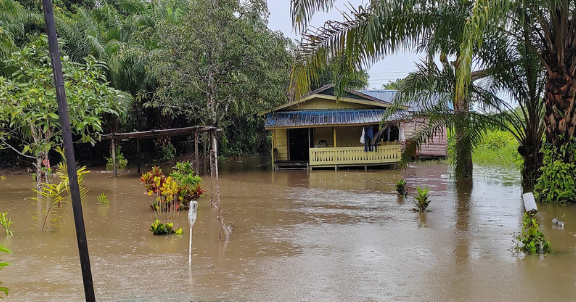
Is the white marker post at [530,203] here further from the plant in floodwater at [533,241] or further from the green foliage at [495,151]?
the green foliage at [495,151]

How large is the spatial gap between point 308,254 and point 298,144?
18.0 metres

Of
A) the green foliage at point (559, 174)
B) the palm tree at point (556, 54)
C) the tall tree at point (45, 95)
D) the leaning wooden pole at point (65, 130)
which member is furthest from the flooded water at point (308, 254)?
the tall tree at point (45, 95)

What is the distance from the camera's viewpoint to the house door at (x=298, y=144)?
83.2ft

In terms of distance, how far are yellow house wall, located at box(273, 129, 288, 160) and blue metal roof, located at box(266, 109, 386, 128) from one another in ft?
5.40

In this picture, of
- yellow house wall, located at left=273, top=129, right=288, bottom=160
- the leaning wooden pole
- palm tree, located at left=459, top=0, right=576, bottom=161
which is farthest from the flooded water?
yellow house wall, located at left=273, top=129, right=288, bottom=160

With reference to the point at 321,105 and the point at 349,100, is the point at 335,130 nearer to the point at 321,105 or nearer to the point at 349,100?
the point at 321,105

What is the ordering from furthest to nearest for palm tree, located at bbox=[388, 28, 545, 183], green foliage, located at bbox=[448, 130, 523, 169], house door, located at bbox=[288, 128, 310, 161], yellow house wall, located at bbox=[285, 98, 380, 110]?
house door, located at bbox=[288, 128, 310, 161]
yellow house wall, located at bbox=[285, 98, 380, 110]
green foliage, located at bbox=[448, 130, 523, 169]
palm tree, located at bbox=[388, 28, 545, 183]

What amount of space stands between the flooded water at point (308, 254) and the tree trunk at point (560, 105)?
5.19 feet

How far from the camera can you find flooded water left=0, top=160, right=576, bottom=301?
5934 millimetres

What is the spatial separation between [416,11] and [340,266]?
A: 5.41m

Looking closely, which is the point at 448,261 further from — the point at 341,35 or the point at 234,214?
the point at 234,214

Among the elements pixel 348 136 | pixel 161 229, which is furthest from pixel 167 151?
pixel 161 229

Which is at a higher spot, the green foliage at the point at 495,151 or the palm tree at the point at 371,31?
the palm tree at the point at 371,31

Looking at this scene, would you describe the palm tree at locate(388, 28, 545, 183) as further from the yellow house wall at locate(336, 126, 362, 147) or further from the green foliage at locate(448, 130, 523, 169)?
the yellow house wall at locate(336, 126, 362, 147)
